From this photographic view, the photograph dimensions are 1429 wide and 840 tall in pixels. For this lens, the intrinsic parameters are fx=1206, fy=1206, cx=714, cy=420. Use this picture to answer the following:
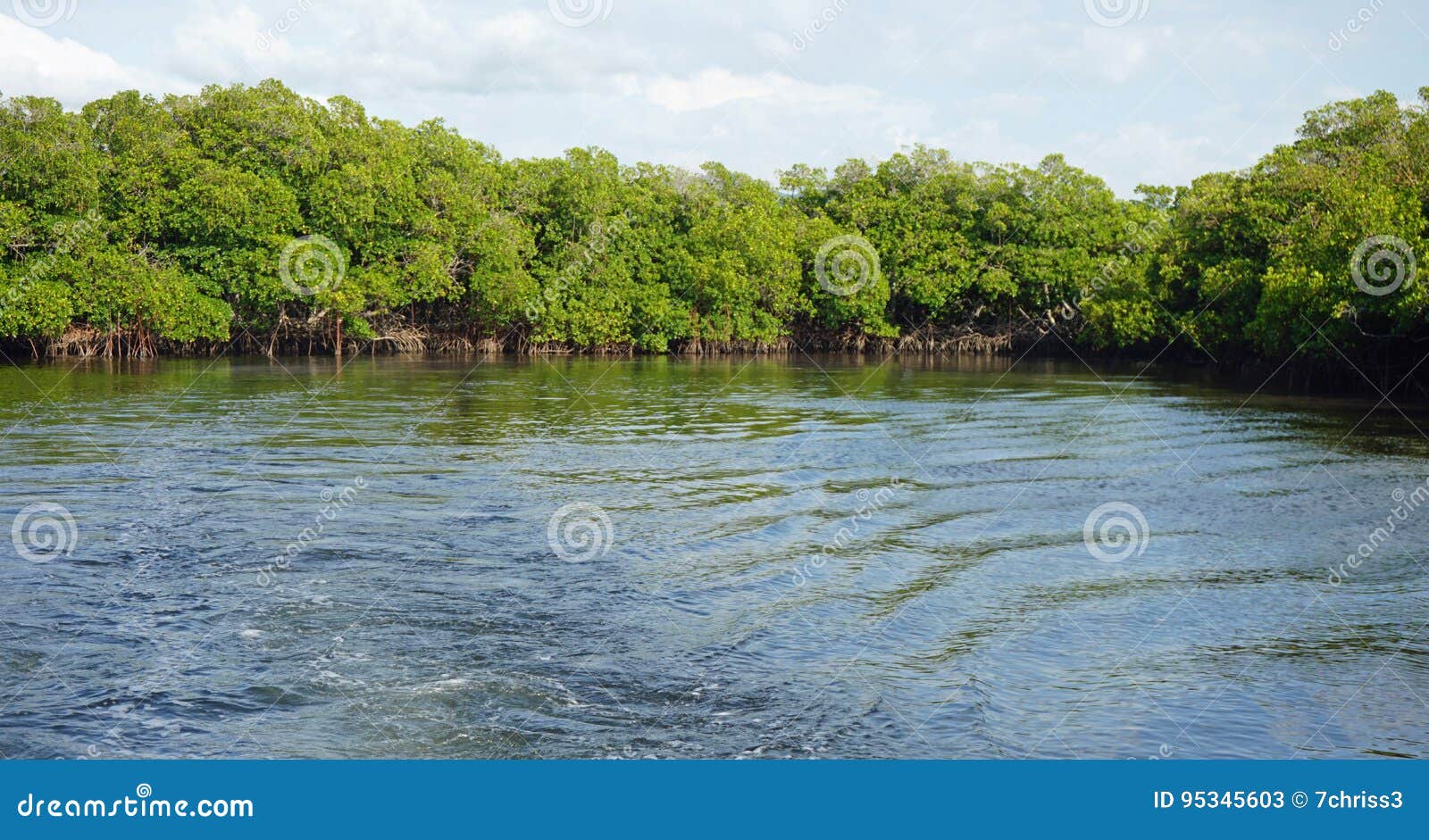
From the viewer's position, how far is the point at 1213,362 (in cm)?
5244

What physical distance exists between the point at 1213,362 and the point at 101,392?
1704 inches

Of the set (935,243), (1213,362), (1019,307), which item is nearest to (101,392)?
(1213,362)

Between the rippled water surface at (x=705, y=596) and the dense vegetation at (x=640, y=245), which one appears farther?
the dense vegetation at (x=640, y=245)

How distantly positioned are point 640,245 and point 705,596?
180ft

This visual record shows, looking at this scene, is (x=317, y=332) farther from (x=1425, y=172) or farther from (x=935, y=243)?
(x=1425, y=172)

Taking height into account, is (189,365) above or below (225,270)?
below

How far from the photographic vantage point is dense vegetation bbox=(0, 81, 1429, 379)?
37.5 metres

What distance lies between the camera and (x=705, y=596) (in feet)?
35.7

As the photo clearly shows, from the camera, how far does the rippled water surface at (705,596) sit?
774 cm

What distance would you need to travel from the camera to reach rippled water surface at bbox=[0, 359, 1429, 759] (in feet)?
25.4

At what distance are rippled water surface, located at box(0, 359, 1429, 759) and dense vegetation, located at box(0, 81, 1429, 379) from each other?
54.4 feet

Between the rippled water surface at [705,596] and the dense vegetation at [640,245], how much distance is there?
1660cm

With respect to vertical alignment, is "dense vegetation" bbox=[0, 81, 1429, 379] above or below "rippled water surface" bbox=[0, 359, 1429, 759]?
above

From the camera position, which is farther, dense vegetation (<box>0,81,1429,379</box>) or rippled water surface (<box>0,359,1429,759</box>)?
dense vegetation (<box>0,81,1429,379</box>)
